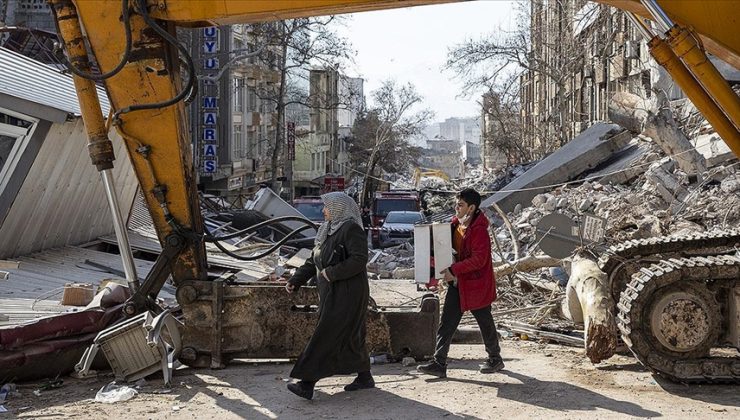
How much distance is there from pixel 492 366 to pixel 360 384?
1.31 meters

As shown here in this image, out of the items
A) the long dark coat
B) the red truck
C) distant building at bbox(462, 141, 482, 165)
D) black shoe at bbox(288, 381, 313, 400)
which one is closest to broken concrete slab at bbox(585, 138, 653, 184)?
the red truck

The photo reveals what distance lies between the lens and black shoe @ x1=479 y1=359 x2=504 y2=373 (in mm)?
9031

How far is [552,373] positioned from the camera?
29.8 ft

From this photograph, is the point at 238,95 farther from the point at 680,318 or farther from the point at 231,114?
the point at 680,318

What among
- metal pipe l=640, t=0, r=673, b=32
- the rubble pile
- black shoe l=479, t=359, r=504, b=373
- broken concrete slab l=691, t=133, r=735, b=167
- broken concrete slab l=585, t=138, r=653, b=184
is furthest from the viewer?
broken concrete slab l=585, t=138, r=653, b=184

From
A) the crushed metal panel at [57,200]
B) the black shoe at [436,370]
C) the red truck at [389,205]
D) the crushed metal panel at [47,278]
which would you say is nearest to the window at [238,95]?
the red truck at [389,205]

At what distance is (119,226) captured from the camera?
870 centimetres

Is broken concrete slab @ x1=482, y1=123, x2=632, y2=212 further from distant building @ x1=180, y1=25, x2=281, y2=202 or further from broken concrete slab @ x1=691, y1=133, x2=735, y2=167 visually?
distant building @ x1=180, y1=25, x2=281, y2=202

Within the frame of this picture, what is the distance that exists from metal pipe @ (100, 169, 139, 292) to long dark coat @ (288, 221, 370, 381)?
5.66 ft

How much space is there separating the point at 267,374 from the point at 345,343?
1256 millimetres

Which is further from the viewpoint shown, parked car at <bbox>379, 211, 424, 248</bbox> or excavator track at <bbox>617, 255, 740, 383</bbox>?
parked car at <bbox>379, 211, 424, 248</bbox>

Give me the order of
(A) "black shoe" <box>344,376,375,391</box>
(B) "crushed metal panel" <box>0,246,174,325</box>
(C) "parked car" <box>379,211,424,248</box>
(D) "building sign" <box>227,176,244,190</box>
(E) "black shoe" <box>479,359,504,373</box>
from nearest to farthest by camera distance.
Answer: (A) "black shoe" <box>344,376,375,391</box>
(E) "black shoe" <box>479,359,504,373</box>
(B) "crushed metal panel" <box>0,246,174,325</box>
(C) "parked car" <box>379,211,424,248</box>
(D) "building sign" <box>227,176,244,190</box>

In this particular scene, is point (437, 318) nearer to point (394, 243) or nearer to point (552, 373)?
point (552, 373)

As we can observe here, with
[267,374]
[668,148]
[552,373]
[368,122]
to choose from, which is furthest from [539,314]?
[368,122]
